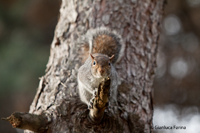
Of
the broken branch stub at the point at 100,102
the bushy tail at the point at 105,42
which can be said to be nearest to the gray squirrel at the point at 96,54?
the bushy tail at the point at 105,42

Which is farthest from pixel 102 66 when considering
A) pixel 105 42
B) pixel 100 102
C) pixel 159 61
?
pixel 159 61

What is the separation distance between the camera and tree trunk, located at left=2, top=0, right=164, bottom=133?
5.06ft

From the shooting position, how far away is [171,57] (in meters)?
3.32

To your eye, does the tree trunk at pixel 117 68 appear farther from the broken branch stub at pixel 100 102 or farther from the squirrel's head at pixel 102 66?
the squirrel's head at pixel 102 66

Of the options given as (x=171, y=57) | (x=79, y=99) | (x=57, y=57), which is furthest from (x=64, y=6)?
(x=171, y=57)

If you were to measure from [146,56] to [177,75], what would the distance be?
4.49 ft

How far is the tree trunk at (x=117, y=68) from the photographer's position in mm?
1543

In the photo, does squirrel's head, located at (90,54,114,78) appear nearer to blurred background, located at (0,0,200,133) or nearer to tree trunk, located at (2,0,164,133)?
tree trunk, located at (2,0,164,133)

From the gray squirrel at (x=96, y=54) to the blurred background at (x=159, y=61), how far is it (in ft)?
4.61

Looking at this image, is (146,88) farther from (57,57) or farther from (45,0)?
(45,0)

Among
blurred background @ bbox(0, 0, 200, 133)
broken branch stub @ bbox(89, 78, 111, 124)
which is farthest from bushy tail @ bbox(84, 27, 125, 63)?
blurred background @ bbox(0, 0, 200, 133)

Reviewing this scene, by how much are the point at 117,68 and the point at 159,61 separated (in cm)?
163

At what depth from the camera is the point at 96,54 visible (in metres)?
1.67

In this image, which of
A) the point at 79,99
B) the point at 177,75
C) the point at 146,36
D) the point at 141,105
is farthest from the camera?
the point at 177,75
